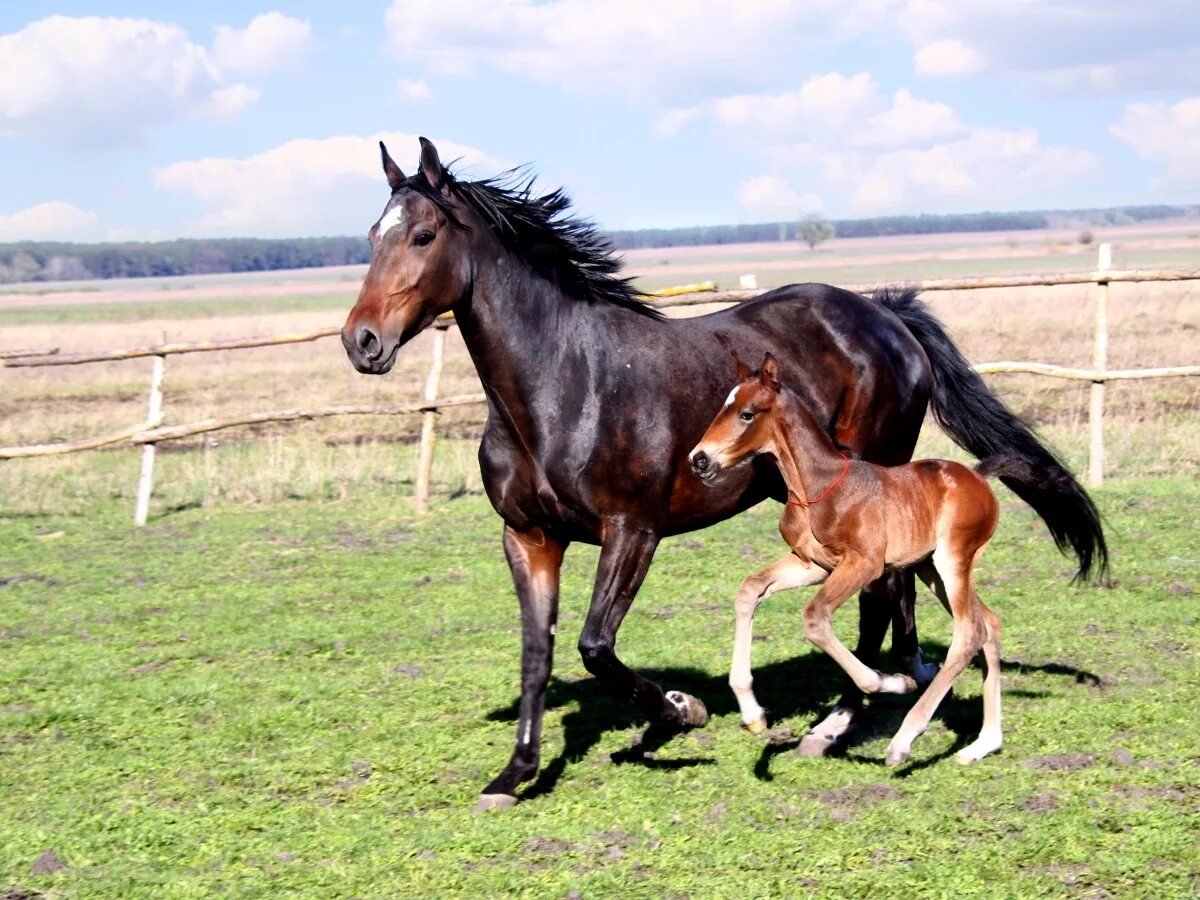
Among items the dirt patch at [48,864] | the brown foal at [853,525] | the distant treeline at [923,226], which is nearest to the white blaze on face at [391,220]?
the brown foal at [853,525]

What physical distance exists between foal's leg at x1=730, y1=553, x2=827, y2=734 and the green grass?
320 millimetres

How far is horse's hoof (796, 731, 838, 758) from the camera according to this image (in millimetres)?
5410

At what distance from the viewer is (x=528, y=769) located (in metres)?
5.08

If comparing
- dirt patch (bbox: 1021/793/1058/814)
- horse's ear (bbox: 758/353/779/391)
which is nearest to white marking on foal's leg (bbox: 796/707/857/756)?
dirt patch (bbox: 1021/793/1058/814)

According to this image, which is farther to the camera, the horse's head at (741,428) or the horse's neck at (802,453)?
the horse's neck at (802,453)

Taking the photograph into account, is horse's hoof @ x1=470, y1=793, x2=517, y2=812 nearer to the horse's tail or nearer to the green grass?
the green grass

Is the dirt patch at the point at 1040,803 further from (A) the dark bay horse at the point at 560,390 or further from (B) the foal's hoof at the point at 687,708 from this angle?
(B) the foal's hoof at the point at 687,708

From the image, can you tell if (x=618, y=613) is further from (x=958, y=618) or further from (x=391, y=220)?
(x=391, y=220)

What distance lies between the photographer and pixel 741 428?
16.7 ft

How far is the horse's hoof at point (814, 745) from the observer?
5.41 meters

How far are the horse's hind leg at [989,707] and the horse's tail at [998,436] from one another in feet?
2.86

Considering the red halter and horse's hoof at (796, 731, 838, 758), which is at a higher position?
the red halter

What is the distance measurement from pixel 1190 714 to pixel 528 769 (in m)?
2.87

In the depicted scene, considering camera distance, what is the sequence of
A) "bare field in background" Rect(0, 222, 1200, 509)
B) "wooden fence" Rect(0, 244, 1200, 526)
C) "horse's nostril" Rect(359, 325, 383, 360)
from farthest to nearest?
"bare field in background" Rect(0, 222, 1200, 509), "wooden fence" Rect(0, 244, 1200, 526), "horse's nostril" Rect(359, 325, 383, 360)
